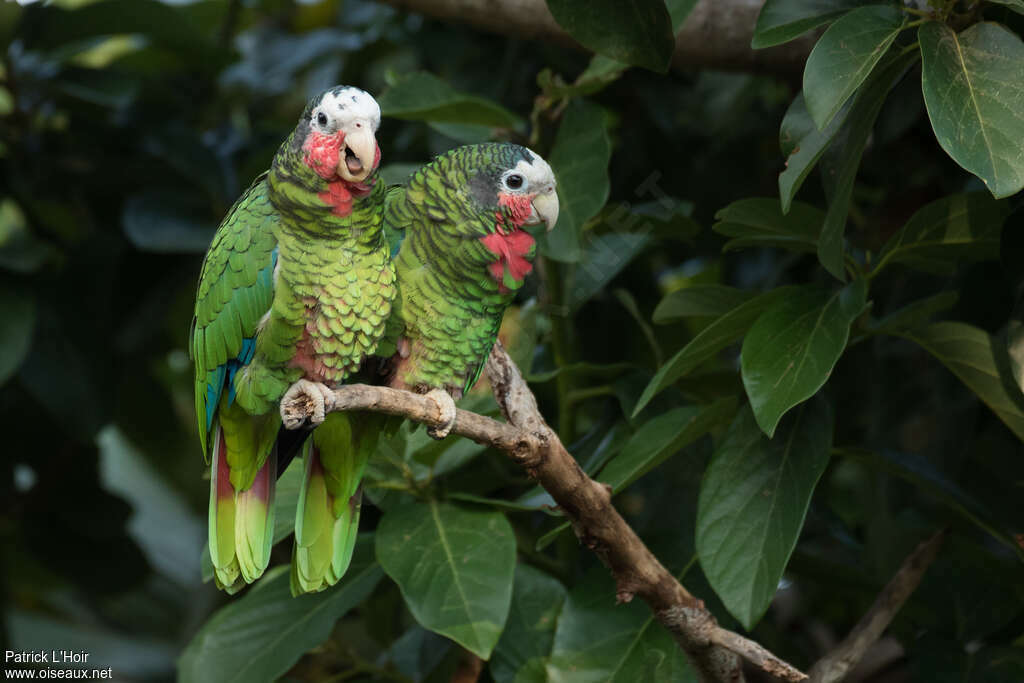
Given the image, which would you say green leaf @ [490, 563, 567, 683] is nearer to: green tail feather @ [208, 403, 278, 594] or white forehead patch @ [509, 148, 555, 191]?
green tail feather @ [208, 403, 278, 594]

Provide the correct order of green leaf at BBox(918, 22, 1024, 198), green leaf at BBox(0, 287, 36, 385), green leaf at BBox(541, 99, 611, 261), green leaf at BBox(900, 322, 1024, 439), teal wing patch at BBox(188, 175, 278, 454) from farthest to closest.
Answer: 1. green leaf at BBox(0, 287, 36, 385)
2. green leaf at BBox(541, 99, 611, 261)
3. green leaf at BBox(900, 322, 1024, 439)
4. teal wing patch at BBox(188, 175, 278, 454)
5. green leaf at BBox(918, 22, 1024, 198)

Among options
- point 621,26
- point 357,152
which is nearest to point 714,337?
point 621,26

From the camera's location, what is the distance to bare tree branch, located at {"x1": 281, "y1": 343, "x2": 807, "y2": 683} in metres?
1.13

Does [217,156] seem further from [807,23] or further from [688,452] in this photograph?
[807,23]

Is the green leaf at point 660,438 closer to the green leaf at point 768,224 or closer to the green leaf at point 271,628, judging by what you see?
the green leaf at point 768,224

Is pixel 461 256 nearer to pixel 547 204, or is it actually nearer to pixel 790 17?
pixel 547 204

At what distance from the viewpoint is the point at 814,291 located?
1.41m

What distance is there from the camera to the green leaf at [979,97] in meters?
1.10

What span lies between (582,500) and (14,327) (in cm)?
130

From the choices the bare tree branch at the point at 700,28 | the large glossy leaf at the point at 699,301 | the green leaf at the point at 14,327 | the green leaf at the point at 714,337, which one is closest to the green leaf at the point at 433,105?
the bare tree branch at the point at 700,28

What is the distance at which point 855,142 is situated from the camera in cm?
127

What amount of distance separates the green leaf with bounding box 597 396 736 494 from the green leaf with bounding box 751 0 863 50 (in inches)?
18.6

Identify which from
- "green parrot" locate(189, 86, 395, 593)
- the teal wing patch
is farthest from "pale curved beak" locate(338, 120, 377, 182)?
the teal wing patch

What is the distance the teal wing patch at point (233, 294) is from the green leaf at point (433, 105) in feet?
1.30
